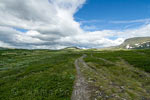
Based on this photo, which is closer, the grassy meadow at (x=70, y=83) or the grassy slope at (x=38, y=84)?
the grassy meadow at (x=70, y=83)

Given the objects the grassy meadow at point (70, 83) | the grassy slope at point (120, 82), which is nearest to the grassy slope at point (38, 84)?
the grassy meadow at point (70, 83)

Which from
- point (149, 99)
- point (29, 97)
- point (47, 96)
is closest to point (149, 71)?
point (149, 99)

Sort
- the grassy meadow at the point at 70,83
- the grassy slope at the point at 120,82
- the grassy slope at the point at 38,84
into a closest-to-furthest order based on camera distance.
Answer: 1. the grassy slope at the point at 120,82
2. the grassy meadow at the point at 70,83
3. the grassy slope at the point at 38,84

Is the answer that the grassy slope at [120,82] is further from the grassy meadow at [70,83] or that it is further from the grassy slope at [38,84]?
the grassy slope at [38,84]

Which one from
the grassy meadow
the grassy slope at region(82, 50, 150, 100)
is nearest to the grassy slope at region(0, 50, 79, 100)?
the grassy meadow

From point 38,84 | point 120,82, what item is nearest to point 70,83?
point 38,84

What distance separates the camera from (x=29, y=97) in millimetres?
11195

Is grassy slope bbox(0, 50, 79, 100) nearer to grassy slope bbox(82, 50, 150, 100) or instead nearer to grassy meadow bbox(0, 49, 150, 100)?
grassy meadow bbox(0, 49, 150, 100)

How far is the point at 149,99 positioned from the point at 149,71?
1720cm

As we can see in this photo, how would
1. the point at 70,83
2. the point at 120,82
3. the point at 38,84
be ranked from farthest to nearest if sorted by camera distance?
the point at 120,82 < the point at 38,84 < the point at 70,83

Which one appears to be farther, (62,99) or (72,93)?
(72,93)

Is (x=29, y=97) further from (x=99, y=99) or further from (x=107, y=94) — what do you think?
(x=107, y=94)

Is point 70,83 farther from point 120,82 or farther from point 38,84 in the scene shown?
point 120,82

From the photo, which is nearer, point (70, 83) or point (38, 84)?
point (70, 83)
